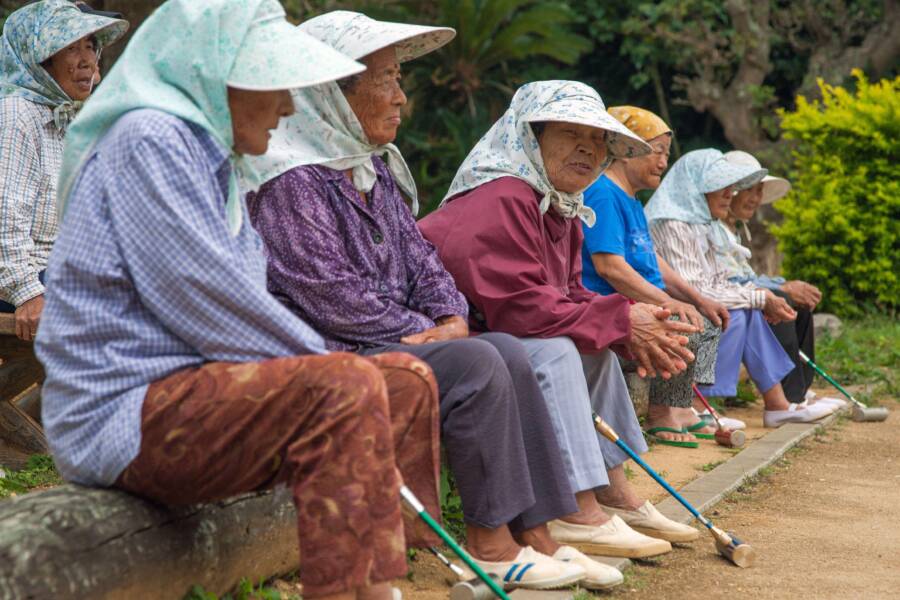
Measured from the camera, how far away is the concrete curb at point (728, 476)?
3.86m

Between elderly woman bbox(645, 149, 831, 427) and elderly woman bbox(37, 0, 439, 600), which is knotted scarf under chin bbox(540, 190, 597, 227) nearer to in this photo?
elderly woman bbox(37, 0, 439, 600)

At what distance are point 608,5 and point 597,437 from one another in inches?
437

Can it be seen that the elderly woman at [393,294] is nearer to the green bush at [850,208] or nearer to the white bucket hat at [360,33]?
the white bucket hat at [360,33]

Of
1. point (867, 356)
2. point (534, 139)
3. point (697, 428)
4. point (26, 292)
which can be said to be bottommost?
point (867, 356)

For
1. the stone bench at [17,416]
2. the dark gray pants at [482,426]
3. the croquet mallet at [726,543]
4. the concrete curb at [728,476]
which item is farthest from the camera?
the stone bench at [17,416]

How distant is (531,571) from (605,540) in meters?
0.52

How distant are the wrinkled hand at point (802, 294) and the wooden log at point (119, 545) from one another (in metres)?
4.72

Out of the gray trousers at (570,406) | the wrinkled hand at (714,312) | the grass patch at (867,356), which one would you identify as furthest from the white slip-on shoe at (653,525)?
the grass patch at (867,356)

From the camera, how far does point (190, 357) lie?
258 cm

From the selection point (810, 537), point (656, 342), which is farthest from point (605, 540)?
point (810, 537)

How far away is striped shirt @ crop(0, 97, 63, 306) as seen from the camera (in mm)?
4340

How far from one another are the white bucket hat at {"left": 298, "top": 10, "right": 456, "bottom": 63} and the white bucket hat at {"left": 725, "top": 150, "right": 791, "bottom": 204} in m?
3.94

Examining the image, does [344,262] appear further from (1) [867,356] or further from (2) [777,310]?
(1) [867,356]

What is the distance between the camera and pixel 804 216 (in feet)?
32.1
